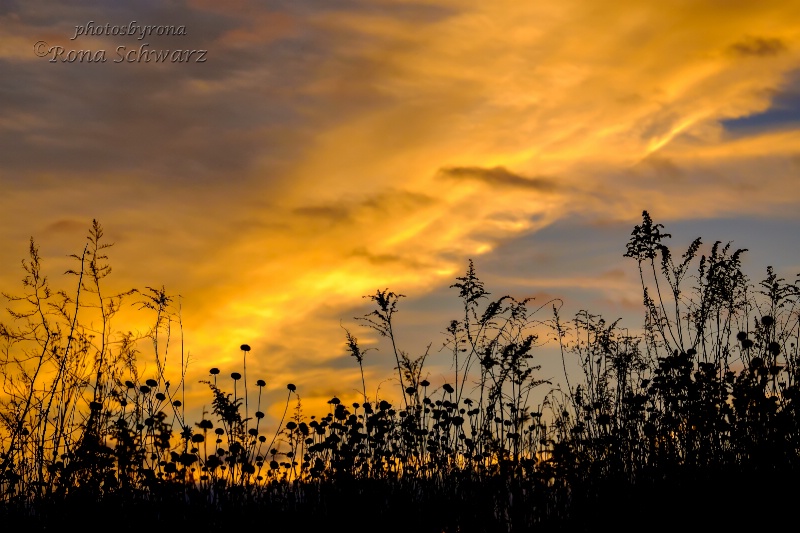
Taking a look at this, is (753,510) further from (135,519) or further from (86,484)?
(86,484)

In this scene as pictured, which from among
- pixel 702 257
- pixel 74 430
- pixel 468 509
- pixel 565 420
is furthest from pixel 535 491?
pixel 74 430

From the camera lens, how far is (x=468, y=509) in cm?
757

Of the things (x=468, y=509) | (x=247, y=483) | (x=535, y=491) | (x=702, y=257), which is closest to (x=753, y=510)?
(x=535, y=491)

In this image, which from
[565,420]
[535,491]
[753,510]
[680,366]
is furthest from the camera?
[565,420]

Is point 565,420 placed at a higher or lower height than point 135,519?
higher

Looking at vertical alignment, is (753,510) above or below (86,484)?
below

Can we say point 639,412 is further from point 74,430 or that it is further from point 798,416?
point 74,430

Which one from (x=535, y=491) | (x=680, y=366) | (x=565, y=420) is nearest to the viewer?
(x=535, y=491)

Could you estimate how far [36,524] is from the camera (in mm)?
7320

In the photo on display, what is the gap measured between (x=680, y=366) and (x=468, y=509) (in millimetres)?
2573

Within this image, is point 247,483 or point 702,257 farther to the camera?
point 702,257

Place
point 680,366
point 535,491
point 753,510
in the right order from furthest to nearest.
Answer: point 680,366, point 535,491, point 753,510

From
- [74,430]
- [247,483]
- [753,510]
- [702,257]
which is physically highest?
[702,257]

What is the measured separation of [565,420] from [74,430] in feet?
15.6
